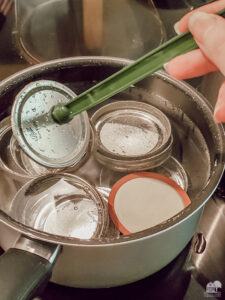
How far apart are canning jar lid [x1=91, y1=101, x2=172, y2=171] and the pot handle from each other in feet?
0.99

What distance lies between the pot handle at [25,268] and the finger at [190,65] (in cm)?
26

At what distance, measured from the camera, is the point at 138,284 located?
57cm

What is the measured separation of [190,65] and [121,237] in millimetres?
228

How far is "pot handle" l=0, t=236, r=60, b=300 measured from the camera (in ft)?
1.33

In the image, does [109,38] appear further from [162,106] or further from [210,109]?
[210,109]

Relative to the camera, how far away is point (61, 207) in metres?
0.68

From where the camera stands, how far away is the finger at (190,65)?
47 cm

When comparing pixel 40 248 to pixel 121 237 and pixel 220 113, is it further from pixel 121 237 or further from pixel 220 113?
pixel 220 113

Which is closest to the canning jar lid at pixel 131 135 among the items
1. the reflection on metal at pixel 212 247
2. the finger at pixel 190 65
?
the reflection on metal at pixel 212 247

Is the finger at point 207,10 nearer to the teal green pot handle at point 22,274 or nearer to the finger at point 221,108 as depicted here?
the finger at point 221,108

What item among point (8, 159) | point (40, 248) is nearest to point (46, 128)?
point (8, 159)

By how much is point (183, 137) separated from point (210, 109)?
156 millimetres

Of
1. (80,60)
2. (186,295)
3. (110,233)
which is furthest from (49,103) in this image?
(186,295)

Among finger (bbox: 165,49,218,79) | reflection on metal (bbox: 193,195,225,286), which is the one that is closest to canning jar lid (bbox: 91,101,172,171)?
reflection on metal (bbox: 193,195,225,286)
